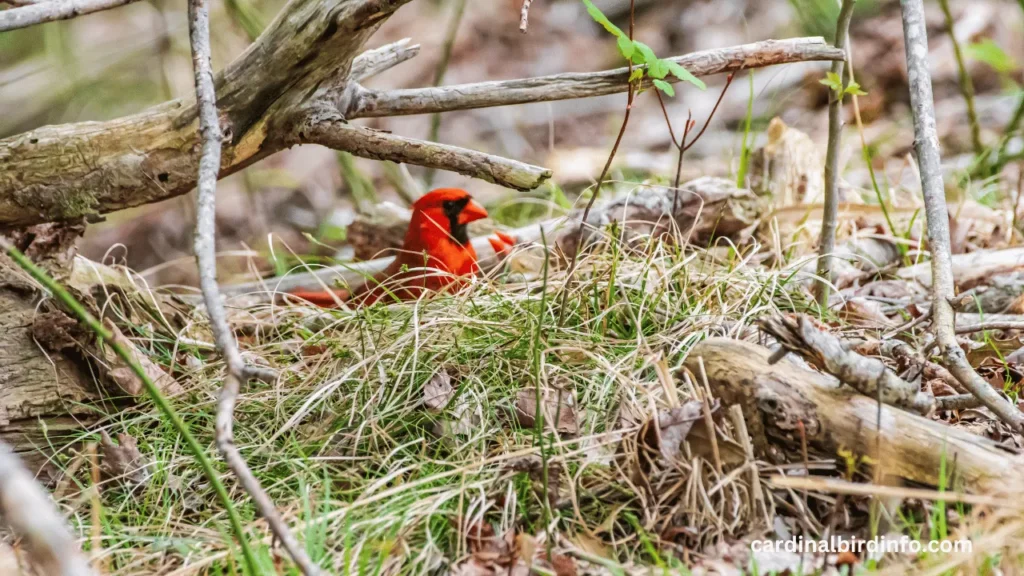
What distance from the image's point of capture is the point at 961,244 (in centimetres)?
362

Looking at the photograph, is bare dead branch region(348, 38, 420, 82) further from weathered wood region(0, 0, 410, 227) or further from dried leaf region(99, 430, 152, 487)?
dried leaf region(99, 430, 152, 487)

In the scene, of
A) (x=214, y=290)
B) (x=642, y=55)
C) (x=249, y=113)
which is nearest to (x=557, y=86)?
(x=642, y=55)

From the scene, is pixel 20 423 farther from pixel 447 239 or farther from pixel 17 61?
pixel 17 61

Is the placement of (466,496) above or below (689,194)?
below

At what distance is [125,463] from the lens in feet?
7.30

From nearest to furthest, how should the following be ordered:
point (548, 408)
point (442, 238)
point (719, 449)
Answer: point (719, 449) < point (548, 408) < point (442, 238)

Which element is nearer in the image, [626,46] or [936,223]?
[626,46]

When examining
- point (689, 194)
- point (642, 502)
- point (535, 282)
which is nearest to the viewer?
point (642, 502)

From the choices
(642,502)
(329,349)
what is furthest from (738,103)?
(642,502)

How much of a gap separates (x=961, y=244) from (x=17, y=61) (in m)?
6.21

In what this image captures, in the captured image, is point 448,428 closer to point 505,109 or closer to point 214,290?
point 214,290

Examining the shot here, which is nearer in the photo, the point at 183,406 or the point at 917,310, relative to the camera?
the point at 183,406

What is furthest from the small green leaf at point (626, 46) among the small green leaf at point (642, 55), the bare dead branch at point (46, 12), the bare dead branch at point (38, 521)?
the bare dead branch at point (38, 521)

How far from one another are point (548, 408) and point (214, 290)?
938mm
